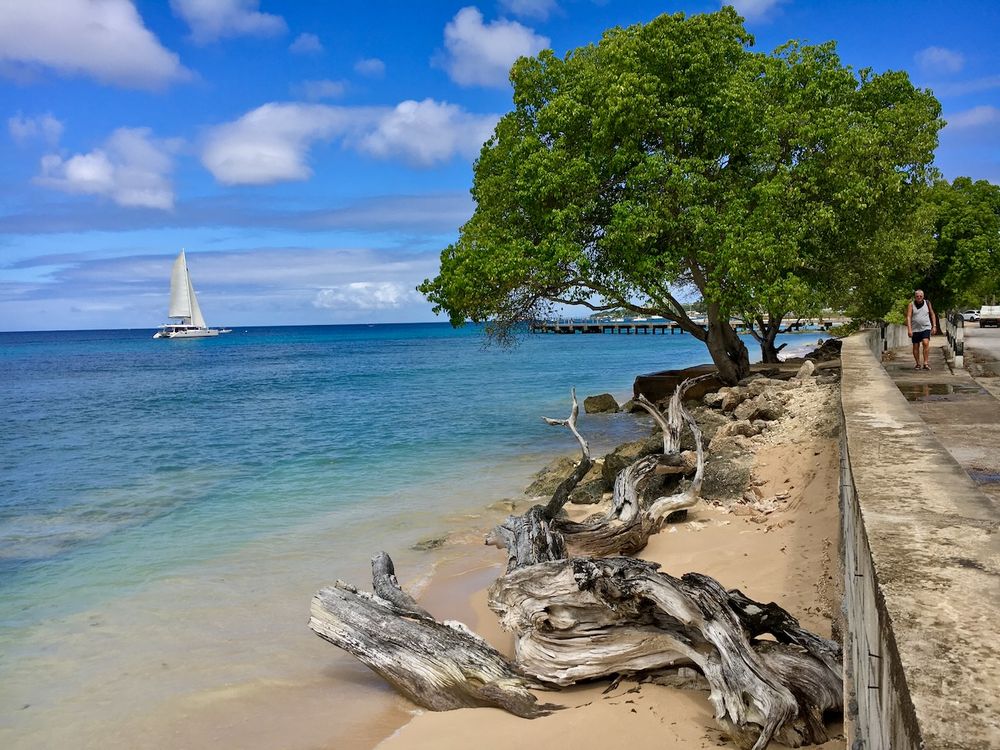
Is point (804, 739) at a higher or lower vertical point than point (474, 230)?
lower

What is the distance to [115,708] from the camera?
22.2 feet

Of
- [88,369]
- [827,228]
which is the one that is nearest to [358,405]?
[827,228]

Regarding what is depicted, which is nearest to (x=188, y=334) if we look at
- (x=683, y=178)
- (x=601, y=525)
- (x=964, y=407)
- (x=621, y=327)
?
(x=621, y=327)

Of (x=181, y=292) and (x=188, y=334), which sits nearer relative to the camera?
(x=181, y=292)

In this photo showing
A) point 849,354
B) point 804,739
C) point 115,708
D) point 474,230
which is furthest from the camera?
point 474,230

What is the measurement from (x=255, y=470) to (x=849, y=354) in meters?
13.1

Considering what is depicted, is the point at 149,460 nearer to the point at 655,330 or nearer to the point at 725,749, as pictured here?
the point at 725,749

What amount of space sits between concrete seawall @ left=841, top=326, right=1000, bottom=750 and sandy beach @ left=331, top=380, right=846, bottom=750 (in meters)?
1.37

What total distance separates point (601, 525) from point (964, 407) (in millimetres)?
5362

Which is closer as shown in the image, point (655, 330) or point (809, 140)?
point (809, 140)

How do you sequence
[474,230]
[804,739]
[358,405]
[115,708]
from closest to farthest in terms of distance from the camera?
[804,739] → [115,708] → [474,230] → [358,405]

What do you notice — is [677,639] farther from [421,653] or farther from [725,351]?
[725,351]

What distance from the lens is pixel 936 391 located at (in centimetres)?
1216

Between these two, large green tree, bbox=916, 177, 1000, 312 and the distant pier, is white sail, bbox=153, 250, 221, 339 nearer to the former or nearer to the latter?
the distant pier
